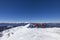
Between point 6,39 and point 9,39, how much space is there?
0.87 ft

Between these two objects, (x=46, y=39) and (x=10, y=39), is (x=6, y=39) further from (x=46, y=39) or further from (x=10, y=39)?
(x=46, y=39)

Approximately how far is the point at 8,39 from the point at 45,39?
265 centimetres

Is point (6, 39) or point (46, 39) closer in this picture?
point (46, 39)

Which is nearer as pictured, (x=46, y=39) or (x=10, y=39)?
(x=46, y=39)

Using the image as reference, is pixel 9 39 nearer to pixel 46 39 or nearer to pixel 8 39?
pixel 8 39

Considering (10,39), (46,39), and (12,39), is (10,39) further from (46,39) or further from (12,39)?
(46,39)

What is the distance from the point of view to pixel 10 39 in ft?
26.2

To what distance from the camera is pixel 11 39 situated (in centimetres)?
797

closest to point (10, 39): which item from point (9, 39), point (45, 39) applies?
point (9, 39)

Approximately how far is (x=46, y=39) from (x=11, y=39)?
8.19 feet

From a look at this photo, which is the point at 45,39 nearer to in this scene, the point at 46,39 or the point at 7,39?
the point at 46,39

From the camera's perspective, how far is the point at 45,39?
747 cm

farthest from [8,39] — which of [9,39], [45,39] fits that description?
[45,39]

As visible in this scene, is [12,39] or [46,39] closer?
[46,39]
